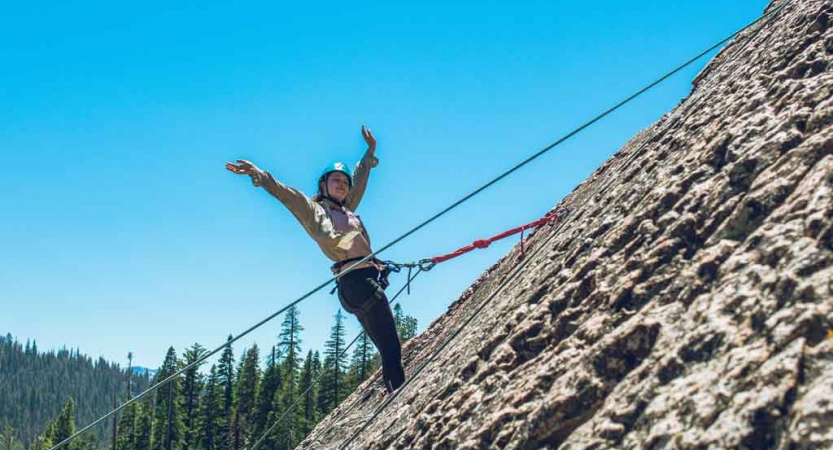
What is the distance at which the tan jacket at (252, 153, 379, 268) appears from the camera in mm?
6699

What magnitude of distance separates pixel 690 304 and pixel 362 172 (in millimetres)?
5186

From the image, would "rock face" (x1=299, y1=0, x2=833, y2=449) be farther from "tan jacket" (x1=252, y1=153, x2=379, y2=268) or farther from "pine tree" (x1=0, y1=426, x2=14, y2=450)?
"pine tree" (x1=0, y1=426, x2=14, y2=450)

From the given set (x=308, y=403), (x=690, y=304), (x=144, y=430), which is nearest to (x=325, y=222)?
(x=690, y=304)

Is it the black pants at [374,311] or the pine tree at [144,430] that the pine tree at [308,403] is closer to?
the pine tree at [144,430]

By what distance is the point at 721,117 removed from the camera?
4812mm

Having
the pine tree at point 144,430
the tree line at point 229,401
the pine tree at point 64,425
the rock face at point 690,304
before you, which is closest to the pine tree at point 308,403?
the tree line at point 229,401

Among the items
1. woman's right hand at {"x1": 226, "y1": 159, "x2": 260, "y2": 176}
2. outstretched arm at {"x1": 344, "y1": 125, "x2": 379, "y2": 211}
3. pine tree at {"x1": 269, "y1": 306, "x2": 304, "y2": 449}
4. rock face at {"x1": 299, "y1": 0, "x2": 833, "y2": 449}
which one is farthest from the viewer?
pine tree at {"x1": 269, "y1": 306, "x2": 304, "y2": 449}

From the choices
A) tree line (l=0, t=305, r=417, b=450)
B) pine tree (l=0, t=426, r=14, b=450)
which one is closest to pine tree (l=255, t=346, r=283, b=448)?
tree line (l=0, t=305, r=417, b=450)

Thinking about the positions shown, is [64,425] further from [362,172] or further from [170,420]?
[362,172]

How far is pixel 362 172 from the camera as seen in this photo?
820cm

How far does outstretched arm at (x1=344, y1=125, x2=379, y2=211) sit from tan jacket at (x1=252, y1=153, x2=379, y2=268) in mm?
746

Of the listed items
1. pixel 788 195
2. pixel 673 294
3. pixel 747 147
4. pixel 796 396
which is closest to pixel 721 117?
pixel 747 147

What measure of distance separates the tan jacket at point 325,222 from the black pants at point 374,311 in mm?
182

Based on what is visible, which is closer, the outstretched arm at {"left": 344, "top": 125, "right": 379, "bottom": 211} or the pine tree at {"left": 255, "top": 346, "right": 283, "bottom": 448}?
the outstretched arm at {"left": 344, "top": 125, "right": 379, "bottom": 211}
